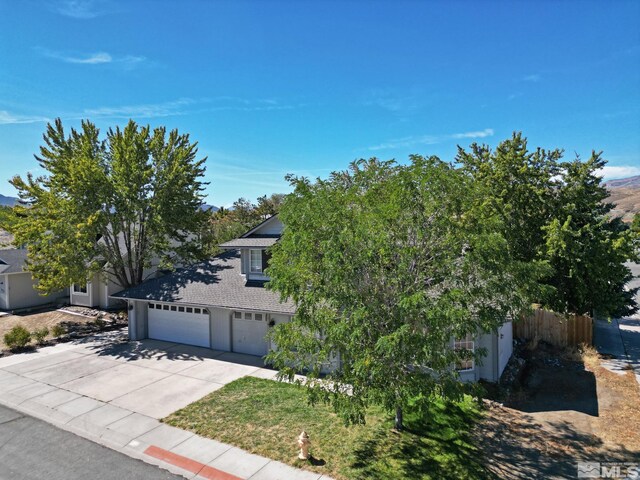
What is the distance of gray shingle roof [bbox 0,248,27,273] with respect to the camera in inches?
1079

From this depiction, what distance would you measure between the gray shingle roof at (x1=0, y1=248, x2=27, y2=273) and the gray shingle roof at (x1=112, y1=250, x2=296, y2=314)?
42.9 feet

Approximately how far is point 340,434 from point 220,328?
9439 mm

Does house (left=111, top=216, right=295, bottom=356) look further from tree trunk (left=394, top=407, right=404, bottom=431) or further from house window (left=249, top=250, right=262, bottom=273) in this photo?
tree trunk (left=394, top=407, right=404, bottom=431)

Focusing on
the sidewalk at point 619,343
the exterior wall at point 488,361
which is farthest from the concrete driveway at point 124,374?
the sidewalk at point 619,343

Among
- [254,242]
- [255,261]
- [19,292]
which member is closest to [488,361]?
[255,261]

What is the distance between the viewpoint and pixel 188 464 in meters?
9.41

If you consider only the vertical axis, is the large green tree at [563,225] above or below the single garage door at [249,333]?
above

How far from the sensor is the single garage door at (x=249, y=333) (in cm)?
1734

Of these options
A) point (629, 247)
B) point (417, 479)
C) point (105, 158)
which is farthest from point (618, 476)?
point (105, 158)

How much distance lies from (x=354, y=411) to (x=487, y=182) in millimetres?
13966

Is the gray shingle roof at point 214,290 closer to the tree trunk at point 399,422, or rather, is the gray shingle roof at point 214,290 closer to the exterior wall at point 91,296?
the tree trunk at point 399,422

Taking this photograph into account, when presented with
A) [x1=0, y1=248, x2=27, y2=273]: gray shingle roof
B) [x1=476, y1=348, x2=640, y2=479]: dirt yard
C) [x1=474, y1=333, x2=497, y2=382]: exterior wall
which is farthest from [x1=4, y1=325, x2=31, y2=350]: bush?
[x1=474, y1=333, x2=497, y2=382]: exterior wall

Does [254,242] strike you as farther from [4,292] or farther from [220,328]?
[4,292]

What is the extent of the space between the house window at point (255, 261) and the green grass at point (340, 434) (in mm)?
6844
